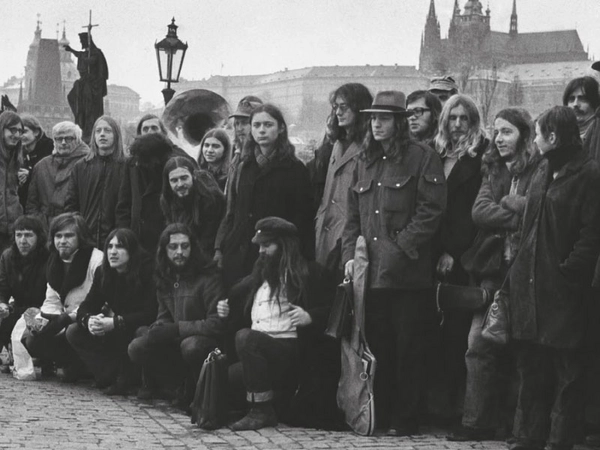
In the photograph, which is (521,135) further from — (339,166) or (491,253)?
(339,166)

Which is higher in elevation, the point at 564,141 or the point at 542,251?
the point at 564,141

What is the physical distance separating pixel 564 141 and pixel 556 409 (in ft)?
4.61

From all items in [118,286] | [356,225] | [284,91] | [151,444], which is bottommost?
[151,444]

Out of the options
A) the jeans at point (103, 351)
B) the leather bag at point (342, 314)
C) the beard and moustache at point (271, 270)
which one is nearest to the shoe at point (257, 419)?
the leather bag at point (342, 314)

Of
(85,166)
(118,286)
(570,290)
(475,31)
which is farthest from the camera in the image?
(475,31)

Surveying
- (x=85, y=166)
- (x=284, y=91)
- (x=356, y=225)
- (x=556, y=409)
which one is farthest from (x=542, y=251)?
(x=284, y=91)

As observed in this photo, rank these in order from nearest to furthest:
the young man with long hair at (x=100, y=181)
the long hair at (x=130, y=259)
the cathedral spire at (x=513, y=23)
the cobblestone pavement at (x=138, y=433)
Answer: the cobblestone pavement at (x=138, y=433) < the long hair at (x=130, y=259) < the young man with long hair at (x=100, y=181) < the cathedral spire at (x=513, y=23)

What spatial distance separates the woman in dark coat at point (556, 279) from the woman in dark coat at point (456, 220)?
708 mm

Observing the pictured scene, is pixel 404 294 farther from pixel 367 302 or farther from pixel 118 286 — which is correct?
pixel 118 286

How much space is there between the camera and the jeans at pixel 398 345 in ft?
22.5

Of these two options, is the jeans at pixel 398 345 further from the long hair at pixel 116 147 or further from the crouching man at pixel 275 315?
the long hair at pixel 116 147

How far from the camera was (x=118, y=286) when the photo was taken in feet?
27.3

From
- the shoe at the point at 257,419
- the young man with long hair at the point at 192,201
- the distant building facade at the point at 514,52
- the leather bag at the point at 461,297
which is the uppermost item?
the distant building facade at the point at 514,52

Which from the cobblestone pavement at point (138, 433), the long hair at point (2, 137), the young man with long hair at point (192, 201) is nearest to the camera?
the cobblestone pavement at point (138, 433)
